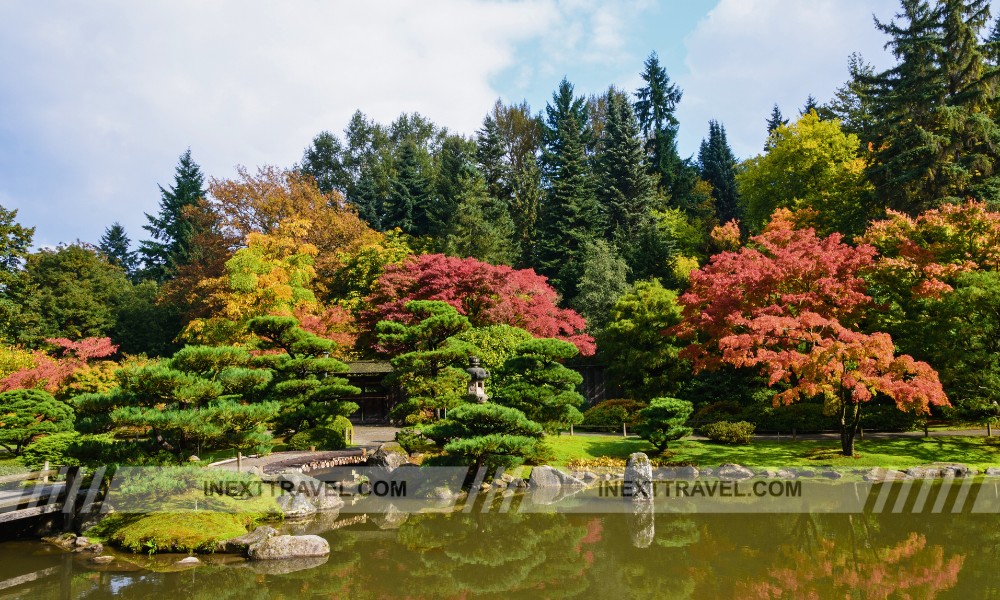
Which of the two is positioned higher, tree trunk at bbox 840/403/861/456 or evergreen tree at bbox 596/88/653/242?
evergreen tree at bbox 596/88/653/242

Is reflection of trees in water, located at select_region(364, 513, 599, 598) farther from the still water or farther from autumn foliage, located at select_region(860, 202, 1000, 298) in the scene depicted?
autumn foliage, located at select_region(860, 202, 1000, 298)

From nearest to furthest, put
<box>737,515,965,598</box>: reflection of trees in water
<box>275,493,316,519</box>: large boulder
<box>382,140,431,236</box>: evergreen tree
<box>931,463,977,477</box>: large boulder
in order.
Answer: <box>737,515,965,598</box>: reflection of trees in water, <box>275,493,316,519</box>: large boulder, <box>931,463,977,477</box>: large boulder, <box>382,140,431,236</box>: evergreen tree

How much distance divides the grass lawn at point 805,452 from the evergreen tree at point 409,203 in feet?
72.7

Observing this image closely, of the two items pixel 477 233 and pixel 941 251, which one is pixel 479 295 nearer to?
Answer: pixel 477 233

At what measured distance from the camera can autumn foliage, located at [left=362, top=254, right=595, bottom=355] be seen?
2600cm

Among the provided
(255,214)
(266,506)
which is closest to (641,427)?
(266,506)

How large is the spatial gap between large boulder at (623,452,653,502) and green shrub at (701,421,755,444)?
5615mm

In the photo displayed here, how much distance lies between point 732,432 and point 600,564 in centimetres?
1088

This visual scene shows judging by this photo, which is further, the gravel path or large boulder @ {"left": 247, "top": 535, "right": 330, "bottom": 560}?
the gravel path

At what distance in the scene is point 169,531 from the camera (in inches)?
461

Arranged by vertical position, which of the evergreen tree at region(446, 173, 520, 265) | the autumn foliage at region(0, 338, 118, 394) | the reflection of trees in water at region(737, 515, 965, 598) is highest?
the evergreen tree at region(446, 173, 520, 265)

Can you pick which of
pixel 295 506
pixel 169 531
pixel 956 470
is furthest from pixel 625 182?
pixel 169 531

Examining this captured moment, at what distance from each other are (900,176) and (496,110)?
33.0m

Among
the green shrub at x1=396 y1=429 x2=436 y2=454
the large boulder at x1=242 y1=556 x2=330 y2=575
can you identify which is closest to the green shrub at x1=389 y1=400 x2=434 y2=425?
the green shrub at x1=396 y1=429 x2=436 y2=454
